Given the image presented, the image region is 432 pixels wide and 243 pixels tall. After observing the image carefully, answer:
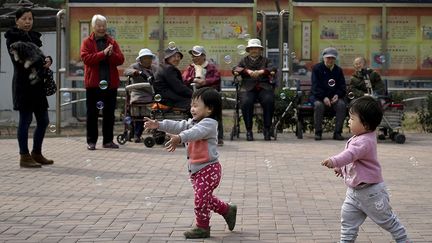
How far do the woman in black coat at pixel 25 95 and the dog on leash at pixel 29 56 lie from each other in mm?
61

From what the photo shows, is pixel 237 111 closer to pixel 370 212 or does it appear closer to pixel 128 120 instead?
pixel 128 120

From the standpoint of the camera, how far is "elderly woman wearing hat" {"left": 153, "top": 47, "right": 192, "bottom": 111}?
552 inches

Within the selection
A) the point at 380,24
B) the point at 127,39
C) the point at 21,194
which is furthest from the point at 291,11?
the point at 21,194

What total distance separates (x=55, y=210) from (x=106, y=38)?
5.85 m

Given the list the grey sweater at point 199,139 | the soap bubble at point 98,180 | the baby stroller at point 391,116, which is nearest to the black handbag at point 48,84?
the soap bubble at point 98,180

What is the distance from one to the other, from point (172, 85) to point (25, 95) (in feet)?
11.4

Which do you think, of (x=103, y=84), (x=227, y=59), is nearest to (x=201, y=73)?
(x=227, y=59)

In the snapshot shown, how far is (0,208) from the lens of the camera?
8.20m

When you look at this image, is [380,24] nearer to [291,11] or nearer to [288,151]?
[291,11]

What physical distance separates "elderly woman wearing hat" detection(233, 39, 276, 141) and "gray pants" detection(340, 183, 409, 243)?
8955mm

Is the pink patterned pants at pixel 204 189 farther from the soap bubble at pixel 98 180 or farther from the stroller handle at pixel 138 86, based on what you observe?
the stroller handle at pixel 138 86

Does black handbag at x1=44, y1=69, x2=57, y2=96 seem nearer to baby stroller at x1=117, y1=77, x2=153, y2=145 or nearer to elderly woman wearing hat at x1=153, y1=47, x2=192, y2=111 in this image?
elderly woman wearing hat at x1=153, y1=47, x2=192, y2=111

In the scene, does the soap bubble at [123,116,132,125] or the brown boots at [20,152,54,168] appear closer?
the brown boots at [20,152,54,168]

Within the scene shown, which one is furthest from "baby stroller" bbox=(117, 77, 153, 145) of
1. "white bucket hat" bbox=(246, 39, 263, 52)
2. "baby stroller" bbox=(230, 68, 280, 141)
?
"white bucket hat" bbox=(246, 39, 263, 52)
